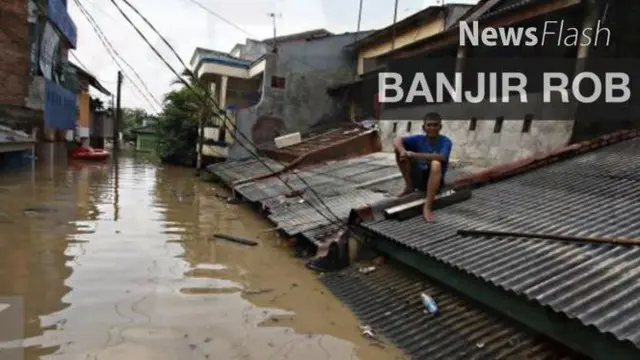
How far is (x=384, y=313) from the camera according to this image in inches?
186

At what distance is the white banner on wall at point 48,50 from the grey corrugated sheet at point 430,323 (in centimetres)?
2053

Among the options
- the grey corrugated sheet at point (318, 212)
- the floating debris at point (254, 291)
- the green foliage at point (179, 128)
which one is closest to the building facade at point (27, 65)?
the green foliage at point (179, 128)

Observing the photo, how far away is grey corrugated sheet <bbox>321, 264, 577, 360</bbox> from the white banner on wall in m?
20.5

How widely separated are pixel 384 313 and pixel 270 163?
11.4m

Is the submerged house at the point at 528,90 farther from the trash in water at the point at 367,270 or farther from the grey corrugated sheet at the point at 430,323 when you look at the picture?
the grey corrugated sheet at the point at 430,323

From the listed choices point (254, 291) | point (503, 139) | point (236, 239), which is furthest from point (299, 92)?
point (254, 291)

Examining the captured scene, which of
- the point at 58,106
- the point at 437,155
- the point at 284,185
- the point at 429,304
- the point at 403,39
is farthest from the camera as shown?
the point at 58,106

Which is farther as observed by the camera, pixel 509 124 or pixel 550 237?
pixel 509 124

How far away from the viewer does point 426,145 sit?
6.45m

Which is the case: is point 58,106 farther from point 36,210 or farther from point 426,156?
point 426,156

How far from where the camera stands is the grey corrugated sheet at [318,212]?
716 cm

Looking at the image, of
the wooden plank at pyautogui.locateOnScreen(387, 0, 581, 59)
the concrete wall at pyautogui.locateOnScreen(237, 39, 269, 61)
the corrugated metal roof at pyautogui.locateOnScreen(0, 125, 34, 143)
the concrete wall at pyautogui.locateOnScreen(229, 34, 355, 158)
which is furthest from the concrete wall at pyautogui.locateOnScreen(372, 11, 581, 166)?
the concrete wall at pyautogui.locateOnScreen(237, 39, 269, 61)

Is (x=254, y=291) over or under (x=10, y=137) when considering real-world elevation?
under

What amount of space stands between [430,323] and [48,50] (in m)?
23.1
